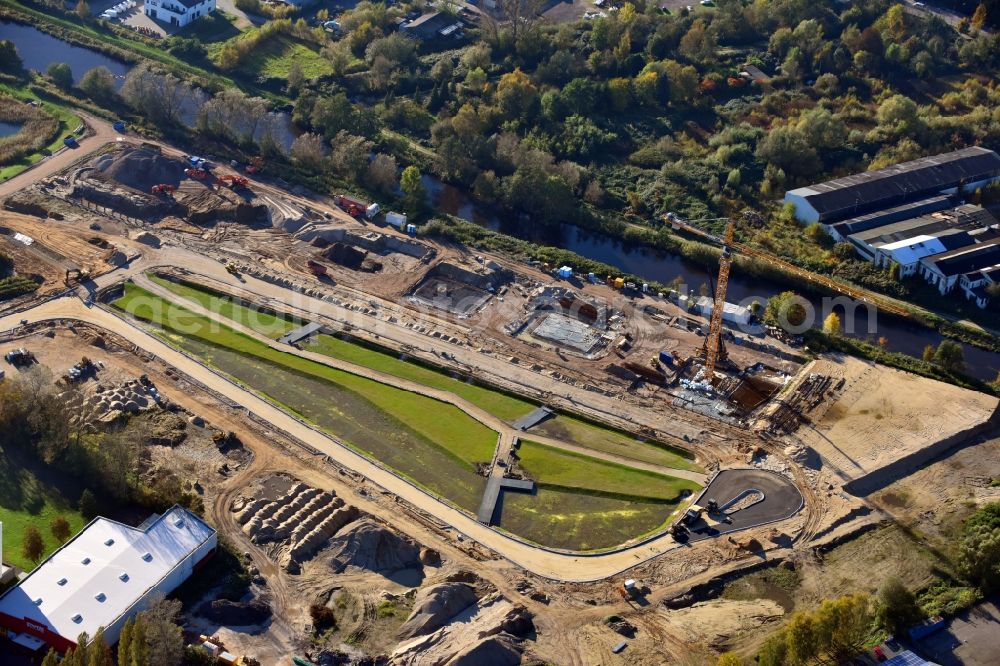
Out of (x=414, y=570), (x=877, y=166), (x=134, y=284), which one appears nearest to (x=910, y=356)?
(x=877, y=166)

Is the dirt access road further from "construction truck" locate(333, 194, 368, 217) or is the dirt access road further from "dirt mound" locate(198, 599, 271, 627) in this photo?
"construction truck" locate(333, 194, 368, 217)

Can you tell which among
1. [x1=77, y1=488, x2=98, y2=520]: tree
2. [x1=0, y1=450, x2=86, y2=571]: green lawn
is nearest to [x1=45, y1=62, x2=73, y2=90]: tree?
[x1=0, y1=450, x2=86, y2=571]: green lawn

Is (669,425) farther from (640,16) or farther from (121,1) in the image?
(121,1)

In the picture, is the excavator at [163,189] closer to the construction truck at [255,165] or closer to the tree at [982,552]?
the construction truck at [255,165]

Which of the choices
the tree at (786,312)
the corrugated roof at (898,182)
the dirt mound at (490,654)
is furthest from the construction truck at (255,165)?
the dirt mound at (490,654)

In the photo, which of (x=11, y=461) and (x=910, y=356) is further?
(x=910, y=356)

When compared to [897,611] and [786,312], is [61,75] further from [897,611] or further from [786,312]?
[897,611]

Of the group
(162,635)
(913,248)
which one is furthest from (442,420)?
(913,248)
